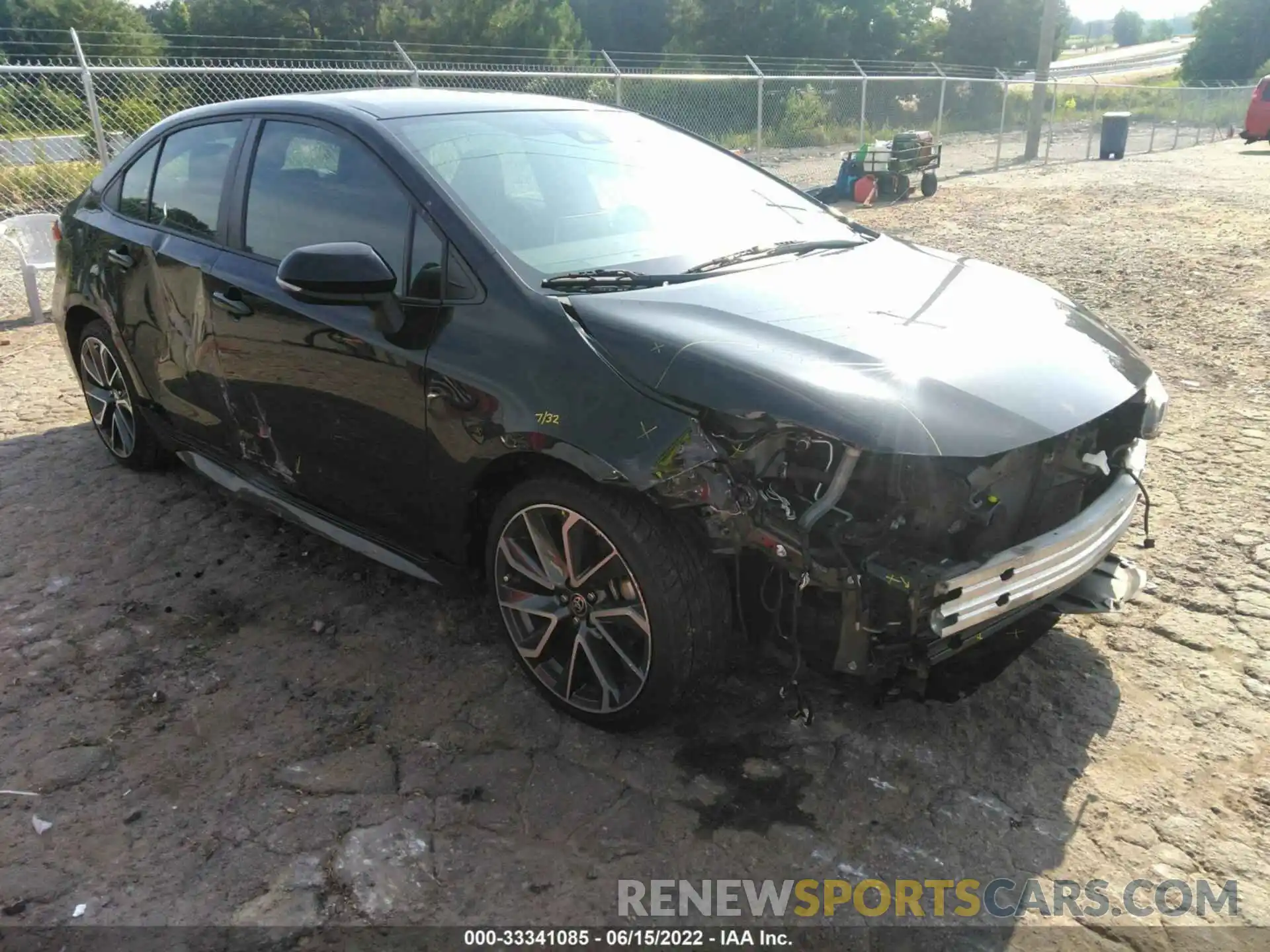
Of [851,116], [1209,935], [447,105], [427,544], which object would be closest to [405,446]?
[427,544]

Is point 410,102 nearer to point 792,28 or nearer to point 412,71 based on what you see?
point 412,71

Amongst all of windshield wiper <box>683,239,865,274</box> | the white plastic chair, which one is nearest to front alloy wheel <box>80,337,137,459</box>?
windshield wiper <box>683,239,865,274</box>

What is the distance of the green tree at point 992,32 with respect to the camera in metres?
44.5

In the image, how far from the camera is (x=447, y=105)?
139 inches

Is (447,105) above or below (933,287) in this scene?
above

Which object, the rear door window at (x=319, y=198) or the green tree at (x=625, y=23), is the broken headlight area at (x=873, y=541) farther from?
the green tree at (x=625, y=23)

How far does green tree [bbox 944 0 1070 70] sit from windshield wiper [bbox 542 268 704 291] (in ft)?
158

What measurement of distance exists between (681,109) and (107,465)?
16.2 m

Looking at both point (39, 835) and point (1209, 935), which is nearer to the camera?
point (1209, 935)

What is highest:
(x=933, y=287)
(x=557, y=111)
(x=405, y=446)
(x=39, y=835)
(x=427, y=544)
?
(x=557, y=111)

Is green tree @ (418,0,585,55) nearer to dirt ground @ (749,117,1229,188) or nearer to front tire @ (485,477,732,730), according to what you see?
dirt ground @ (749,117,1229,188)

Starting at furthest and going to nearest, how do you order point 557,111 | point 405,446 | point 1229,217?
point 1229,217, point 557,111, point 405,446

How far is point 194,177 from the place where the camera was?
393 centimetres

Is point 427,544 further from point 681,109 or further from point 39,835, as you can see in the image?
point 681,109
